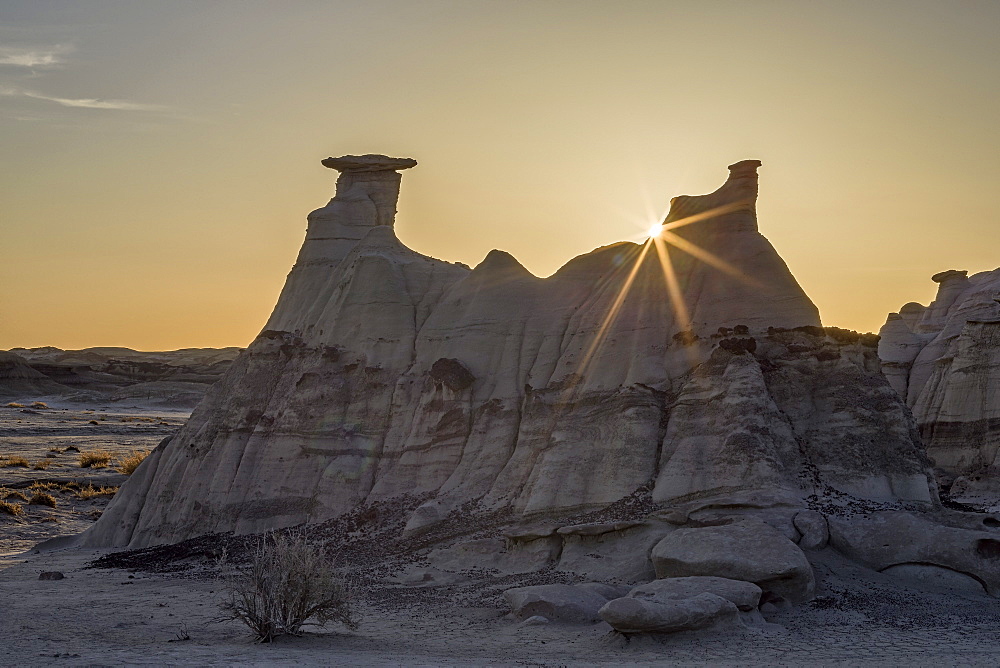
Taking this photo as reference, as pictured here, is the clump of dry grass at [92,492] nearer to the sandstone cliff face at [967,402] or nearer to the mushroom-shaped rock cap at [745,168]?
the mushroom-shaped rock cap at [745,168]

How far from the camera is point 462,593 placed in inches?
754

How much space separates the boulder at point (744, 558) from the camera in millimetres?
16469

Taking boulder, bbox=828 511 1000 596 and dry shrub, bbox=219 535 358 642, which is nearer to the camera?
dry shrub, bbox=219 535 358 642

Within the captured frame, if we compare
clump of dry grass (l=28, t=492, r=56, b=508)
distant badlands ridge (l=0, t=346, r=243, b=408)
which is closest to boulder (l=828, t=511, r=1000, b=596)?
clump of dry grass (l=28, t=492, r=56, b=508)

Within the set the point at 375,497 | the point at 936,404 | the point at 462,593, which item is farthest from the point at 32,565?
the point at 936,404

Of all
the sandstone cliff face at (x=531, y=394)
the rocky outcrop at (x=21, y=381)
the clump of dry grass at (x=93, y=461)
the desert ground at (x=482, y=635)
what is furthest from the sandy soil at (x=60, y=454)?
the desert ground at (x=482, y=635)

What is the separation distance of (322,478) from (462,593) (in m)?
7.38

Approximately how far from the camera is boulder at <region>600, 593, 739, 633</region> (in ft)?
48.9

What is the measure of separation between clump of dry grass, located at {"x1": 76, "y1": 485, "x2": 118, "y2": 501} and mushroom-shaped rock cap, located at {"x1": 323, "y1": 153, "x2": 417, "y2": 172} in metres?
16.3

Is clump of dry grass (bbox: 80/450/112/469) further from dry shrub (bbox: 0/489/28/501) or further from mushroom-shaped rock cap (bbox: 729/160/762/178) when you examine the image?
mushroom-shaped rock cap (bbox: 729/160/762/178)

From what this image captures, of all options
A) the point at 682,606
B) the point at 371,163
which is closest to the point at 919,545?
the point at 682,606

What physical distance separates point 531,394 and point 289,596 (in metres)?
9.45

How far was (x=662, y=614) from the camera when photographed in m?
14.9

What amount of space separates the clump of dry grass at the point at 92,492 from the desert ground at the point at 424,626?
46.7 ft
